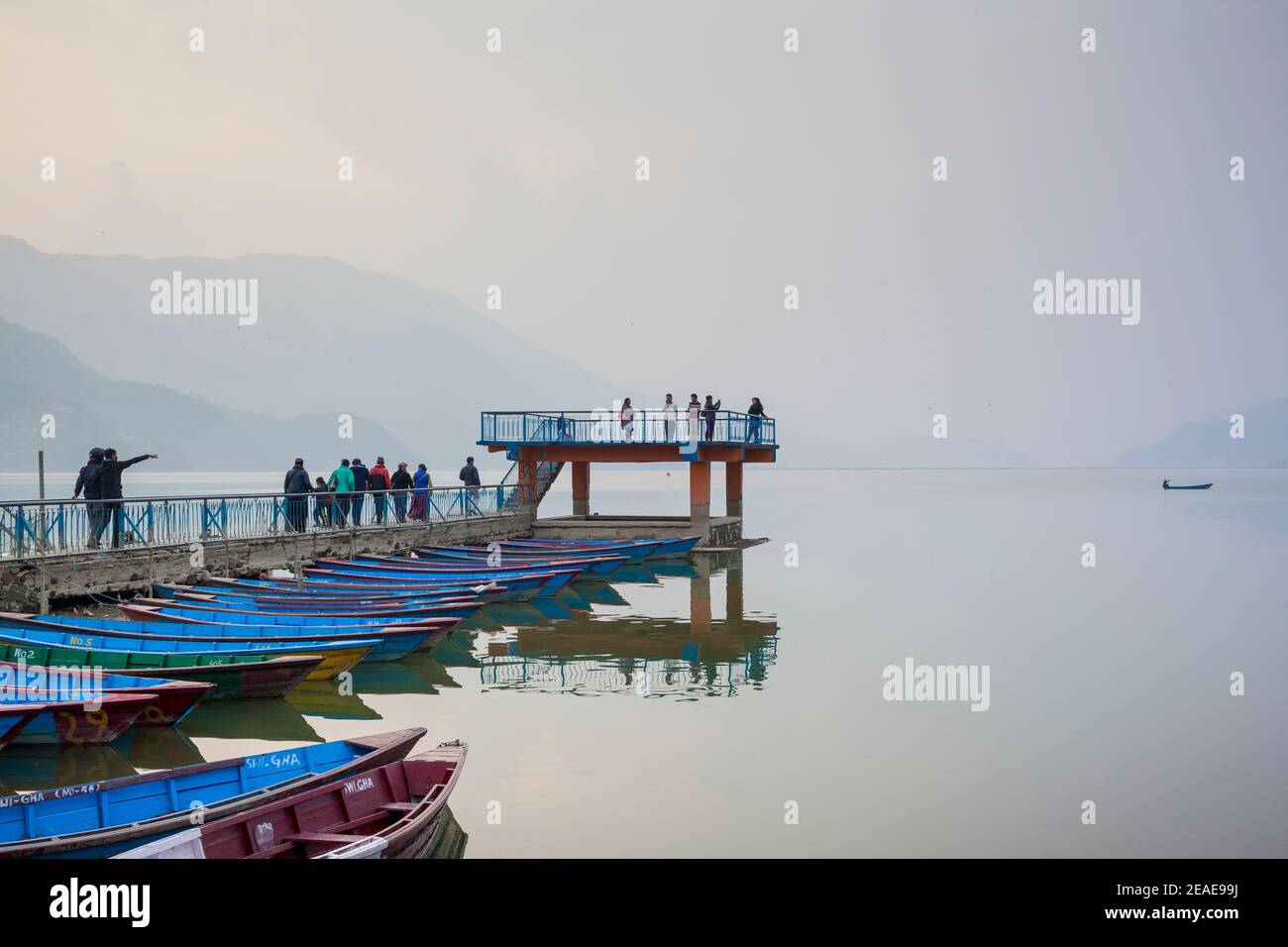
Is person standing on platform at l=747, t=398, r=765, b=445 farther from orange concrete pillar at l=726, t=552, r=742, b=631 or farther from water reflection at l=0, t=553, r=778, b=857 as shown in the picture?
water reflection at l=0, t=553, r=778, b=857

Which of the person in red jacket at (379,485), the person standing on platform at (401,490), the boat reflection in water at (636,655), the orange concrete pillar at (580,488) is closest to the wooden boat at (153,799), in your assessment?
the boat reflection in water at (636,655)

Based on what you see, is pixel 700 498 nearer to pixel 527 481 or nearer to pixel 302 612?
pixel 527 481

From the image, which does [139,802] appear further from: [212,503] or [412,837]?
[212,503]

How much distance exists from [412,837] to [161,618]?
39.2 ft

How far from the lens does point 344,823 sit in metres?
9.72

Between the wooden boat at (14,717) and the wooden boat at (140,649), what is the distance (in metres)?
2.74

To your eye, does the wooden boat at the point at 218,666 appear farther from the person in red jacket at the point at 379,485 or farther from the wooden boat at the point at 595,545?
the person in red jacket at the point at 379,485

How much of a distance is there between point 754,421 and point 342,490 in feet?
55.6

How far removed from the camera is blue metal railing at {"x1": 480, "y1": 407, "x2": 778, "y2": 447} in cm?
4044

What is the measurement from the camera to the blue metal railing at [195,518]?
2162 cm
